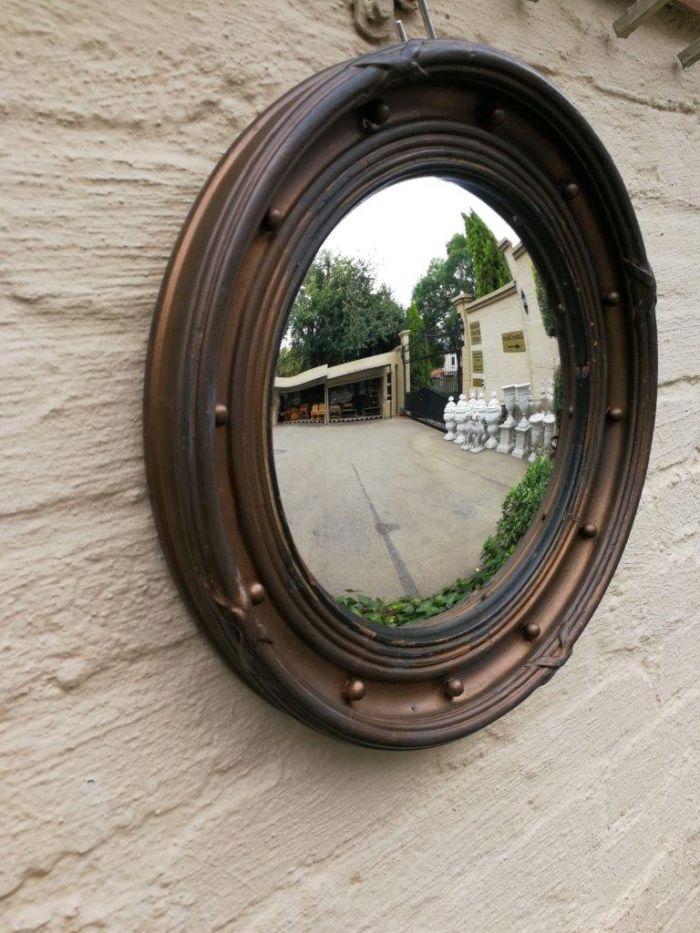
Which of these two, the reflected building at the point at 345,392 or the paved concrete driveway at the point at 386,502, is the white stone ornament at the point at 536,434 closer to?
the paved concrete driveway at the point at 386,502

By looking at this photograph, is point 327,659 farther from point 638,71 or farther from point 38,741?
point 638,71

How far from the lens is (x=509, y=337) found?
744 mm

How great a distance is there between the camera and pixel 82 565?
506mm

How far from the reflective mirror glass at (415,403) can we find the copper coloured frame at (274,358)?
28mm

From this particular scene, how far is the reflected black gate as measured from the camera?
70 cm

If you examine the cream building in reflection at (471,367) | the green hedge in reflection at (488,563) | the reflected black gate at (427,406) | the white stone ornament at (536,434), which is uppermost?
the cream building in reflection at (471,367)

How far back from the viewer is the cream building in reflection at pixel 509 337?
2.37ft

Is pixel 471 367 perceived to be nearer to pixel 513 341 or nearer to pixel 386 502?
pixel 513 341

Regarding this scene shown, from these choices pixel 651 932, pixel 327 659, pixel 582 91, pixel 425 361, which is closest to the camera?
pixel 327 659

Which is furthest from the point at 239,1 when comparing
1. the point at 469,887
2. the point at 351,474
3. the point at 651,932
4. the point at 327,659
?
the point at 651,932

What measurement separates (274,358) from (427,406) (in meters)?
0.24

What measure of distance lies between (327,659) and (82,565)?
0.24 metres

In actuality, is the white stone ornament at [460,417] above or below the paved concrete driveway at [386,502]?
above

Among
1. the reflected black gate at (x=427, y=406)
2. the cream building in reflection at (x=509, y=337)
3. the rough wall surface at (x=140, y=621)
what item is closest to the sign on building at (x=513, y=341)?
the cream building in reflection at (x=509, y=337)
